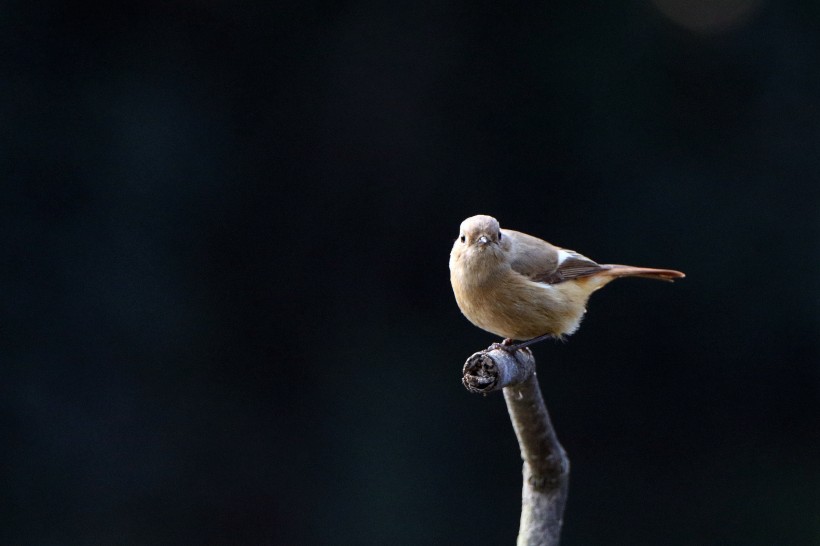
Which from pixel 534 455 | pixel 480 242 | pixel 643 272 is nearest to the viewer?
pixel 534 455

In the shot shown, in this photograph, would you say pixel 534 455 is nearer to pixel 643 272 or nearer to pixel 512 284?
pixel 512 284

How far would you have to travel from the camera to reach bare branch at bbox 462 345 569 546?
1896mm

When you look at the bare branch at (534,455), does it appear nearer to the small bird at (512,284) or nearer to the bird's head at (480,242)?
the small bird at (512,284)

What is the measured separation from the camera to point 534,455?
205 cm

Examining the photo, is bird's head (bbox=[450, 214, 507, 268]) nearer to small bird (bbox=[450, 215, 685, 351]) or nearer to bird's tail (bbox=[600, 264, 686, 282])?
small bird (bbox=[450, 215, 685, 351])

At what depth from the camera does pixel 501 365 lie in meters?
1.74

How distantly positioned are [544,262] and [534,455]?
2.14 ft

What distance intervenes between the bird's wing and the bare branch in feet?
1.13

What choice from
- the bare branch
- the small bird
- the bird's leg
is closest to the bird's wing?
the small bird

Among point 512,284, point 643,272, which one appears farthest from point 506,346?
point 643,272

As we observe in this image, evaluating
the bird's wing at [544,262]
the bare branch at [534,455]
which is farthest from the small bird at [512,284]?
the bare branch at [534,455]

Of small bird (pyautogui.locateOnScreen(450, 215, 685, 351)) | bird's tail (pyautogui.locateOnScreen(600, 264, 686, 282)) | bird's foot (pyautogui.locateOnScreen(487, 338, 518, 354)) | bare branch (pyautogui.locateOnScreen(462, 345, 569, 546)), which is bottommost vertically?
bare branch (pyautogui.locateOnScreen(462, 345, 569, 546))

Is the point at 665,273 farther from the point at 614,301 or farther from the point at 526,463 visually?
the point at 614,301

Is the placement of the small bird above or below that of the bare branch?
above
